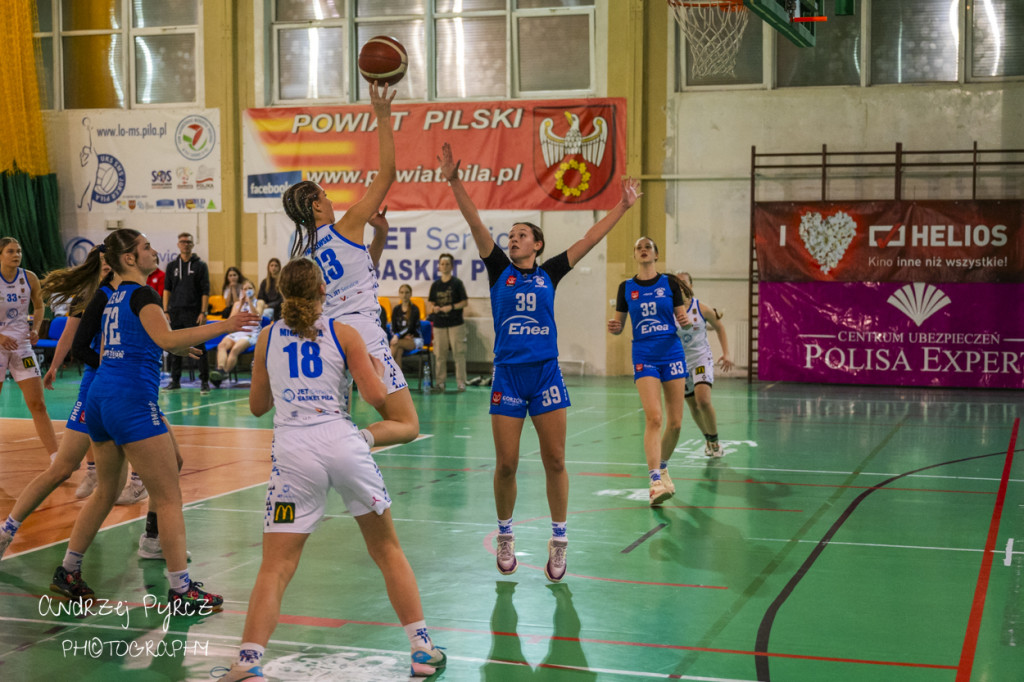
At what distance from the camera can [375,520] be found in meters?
4.38

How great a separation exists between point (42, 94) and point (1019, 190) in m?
18.6

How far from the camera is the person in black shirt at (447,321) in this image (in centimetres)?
1702

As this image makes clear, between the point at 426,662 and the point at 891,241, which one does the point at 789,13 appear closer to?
the point at 891,241

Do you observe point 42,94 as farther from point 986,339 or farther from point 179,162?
point 986,339

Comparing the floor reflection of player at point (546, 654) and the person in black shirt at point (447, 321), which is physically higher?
the person in black shirt at point (447, 321)

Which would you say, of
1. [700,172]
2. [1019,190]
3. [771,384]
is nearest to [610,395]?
[771,384]

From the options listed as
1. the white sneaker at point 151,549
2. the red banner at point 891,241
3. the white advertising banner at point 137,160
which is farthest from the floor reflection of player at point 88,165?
the white sneaker at point 151,549

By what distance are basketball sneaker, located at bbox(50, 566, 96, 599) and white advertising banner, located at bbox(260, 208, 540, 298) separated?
13.9 metres

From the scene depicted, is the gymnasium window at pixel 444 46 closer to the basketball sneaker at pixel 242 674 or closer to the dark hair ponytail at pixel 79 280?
the dark hair ponytail at pixel 79 280

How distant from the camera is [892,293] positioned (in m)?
17.4

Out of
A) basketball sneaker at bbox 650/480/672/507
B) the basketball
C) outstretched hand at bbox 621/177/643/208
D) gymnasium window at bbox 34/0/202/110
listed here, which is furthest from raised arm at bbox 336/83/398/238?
gymnasium window at bbox 34/0/202/110

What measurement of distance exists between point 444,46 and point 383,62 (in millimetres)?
14228

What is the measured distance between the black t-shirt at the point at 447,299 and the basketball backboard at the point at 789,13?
21.1ft

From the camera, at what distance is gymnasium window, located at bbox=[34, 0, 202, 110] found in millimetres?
20844
